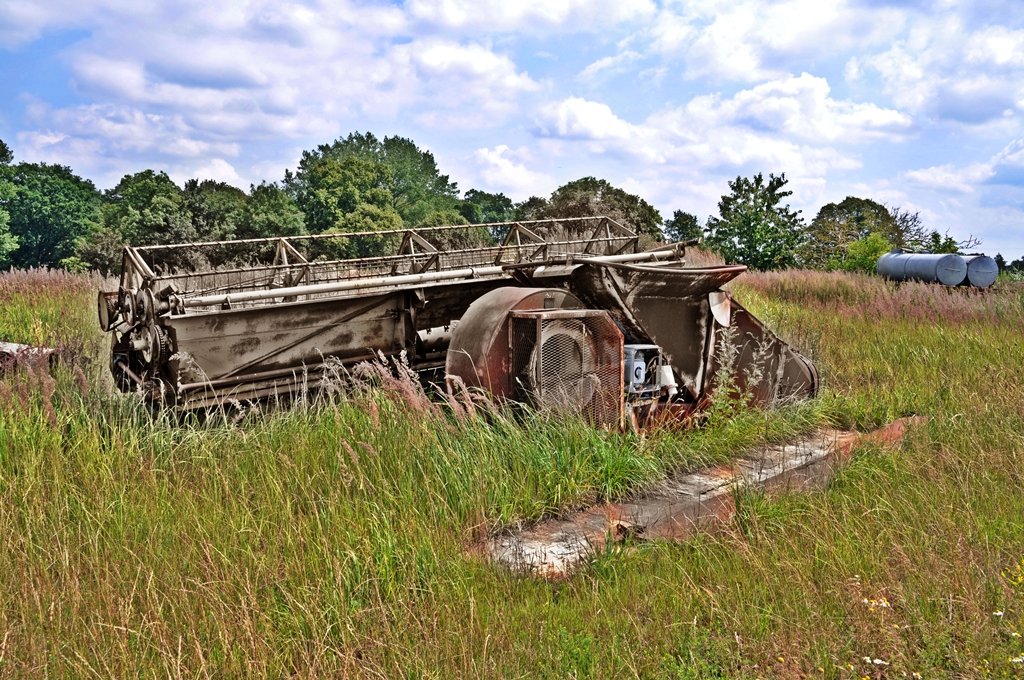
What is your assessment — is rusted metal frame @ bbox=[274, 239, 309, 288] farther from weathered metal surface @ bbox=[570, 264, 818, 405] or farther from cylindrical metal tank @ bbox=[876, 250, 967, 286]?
cylindrical metal tank @ bbox=[876, 250, 967, 286]

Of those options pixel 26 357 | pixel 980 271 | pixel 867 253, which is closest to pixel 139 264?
pixel 26 357

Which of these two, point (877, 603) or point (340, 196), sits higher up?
point (340, 196)

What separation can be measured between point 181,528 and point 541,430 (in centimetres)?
239

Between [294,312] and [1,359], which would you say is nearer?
[294,312]

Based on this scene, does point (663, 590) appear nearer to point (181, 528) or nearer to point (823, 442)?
point (181, 528)

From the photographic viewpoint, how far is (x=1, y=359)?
778cm

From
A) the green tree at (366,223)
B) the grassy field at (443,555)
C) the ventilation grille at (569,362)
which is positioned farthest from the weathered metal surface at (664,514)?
the green tree at (366,223)

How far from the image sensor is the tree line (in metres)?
25.7

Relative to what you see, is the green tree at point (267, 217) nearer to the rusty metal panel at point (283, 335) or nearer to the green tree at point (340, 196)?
the green tree at point (340, 196)

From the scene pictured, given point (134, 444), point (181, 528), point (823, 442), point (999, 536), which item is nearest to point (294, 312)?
point (134, 444)

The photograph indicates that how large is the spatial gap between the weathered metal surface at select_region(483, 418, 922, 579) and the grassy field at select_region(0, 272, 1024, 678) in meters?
0.13

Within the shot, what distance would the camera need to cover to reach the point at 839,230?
31.8m

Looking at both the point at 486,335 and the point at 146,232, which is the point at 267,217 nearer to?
the point at 146,232

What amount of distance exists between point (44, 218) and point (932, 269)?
41.3 metres
